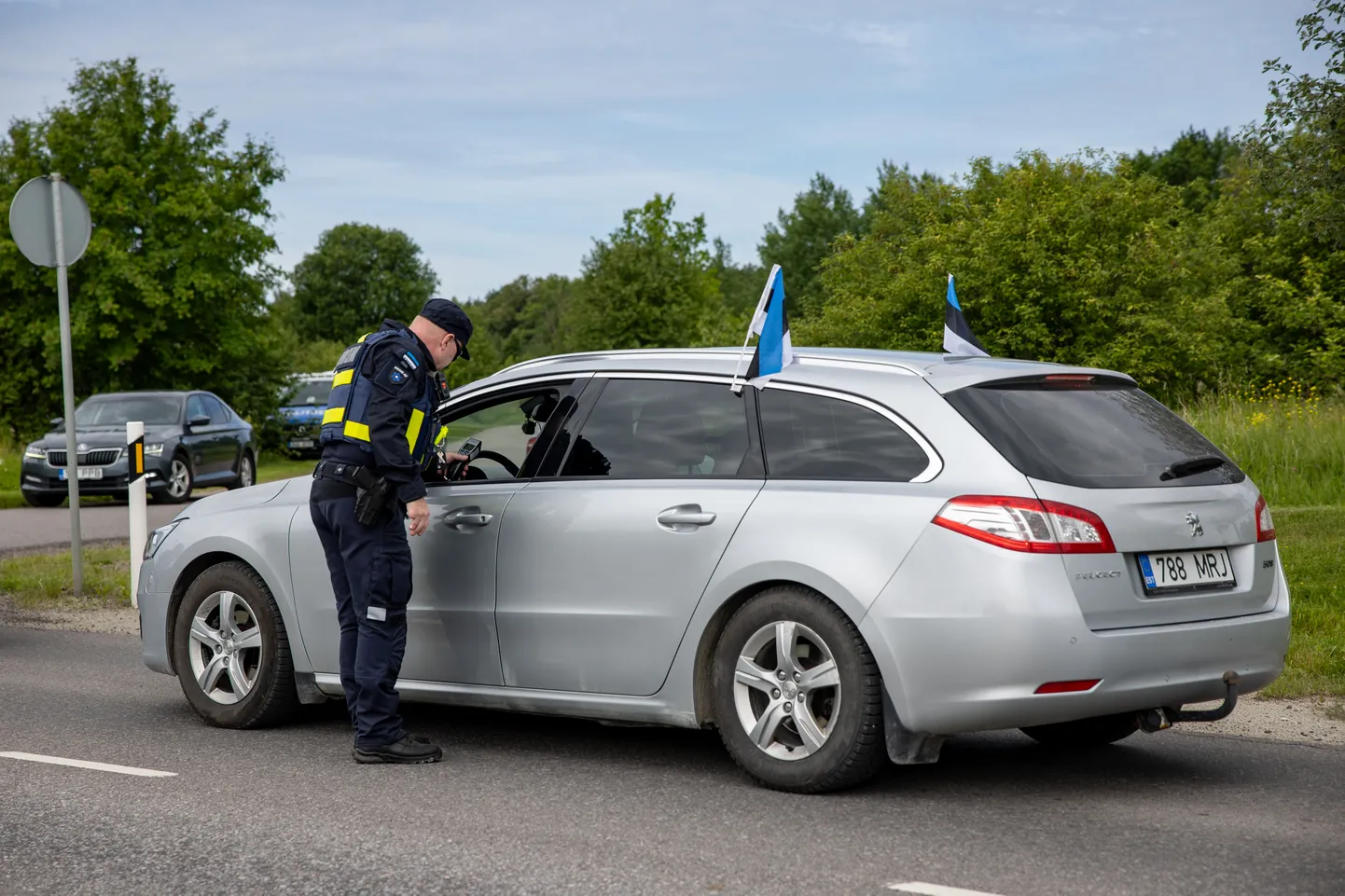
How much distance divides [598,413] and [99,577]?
8.26 m

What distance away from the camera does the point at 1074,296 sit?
3238cm

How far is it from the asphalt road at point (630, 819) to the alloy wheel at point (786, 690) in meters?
0.23

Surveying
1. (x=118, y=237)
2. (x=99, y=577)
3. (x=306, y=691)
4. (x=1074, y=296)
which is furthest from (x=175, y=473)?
(x=1074, y=296)

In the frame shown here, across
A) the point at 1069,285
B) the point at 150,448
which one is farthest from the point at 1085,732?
the point at 1069,285

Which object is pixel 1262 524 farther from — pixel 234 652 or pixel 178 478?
pixel 178 478

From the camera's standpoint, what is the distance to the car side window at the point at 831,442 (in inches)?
218

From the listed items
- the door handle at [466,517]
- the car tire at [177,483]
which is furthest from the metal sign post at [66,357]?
the car tire at [177,483]

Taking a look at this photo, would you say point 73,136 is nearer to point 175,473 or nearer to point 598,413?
point 175,473

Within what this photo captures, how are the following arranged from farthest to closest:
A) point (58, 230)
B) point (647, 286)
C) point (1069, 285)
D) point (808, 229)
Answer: point (808, 229) < point (647, 286) < point (1069, 285) < point (58, 230)

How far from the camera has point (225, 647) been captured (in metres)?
7.26

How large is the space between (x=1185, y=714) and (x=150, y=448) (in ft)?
62.7

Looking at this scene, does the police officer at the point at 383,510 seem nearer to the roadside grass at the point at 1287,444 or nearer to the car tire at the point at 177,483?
the roadside grass at the point at 1287,444

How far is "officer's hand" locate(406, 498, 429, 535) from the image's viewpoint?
625 centimetres

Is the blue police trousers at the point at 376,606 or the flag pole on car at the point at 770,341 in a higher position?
the flag pole on car at the point at 770,341
